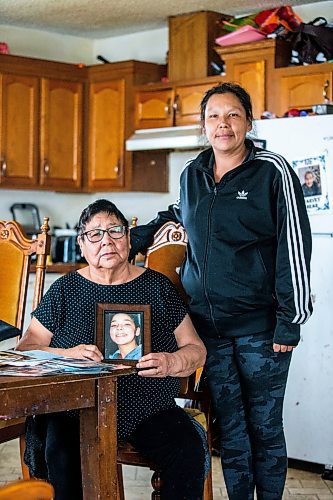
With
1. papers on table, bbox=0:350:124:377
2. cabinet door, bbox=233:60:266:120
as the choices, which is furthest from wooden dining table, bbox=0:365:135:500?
cabinet door, bbox=233:60:266:120

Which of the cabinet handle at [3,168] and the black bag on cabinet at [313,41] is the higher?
the black bag on cabinet at [313,41]

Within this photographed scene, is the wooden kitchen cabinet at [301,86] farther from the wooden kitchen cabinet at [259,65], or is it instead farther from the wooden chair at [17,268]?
the wooden chair at [17,268]

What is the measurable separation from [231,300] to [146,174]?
10.7 feet

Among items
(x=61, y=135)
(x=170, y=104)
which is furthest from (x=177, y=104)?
(x=61, y=135)

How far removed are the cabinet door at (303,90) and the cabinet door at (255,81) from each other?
0.11 m

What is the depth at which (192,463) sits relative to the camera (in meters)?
2.38

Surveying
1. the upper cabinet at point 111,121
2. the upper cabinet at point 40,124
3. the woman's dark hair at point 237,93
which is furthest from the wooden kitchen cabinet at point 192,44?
the woman's dark hair at point 237,93

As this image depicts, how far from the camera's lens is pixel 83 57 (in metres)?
6.27

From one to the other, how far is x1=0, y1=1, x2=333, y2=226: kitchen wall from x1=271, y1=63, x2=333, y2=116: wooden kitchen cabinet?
39.2 inches

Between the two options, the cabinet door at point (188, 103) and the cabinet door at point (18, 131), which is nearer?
the cabinet door at point (188, 103)

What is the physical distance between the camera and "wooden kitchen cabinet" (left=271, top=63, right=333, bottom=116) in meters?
4.69

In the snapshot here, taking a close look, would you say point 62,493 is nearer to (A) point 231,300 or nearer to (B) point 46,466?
(B) point 46,466

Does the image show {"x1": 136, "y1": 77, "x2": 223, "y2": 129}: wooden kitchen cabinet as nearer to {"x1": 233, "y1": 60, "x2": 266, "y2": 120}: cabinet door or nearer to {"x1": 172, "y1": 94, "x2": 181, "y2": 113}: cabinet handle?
{"x1": 172, "y1": 94, "x2": 181, "y2": 113}: cabinet handle

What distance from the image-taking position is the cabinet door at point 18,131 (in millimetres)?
5656
